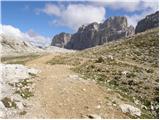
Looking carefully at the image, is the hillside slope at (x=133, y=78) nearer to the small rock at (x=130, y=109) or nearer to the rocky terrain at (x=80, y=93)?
the rocky terrain at (x=80, y=93)

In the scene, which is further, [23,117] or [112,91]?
[112,91]

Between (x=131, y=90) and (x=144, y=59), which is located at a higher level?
(x=144, y=59)

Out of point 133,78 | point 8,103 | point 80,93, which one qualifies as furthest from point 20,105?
point 133,78

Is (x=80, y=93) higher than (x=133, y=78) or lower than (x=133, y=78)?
lower

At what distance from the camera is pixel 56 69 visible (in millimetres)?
33281

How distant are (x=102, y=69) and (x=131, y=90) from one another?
6821mm

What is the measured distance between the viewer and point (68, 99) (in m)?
23.1

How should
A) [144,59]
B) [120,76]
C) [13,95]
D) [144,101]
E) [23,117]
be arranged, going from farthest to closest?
1. [144,59]
2. [120,76]
3. [144,101]
4. [13,95]
5. [23,117]

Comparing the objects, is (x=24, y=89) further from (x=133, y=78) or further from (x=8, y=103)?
(x=133, y=78)

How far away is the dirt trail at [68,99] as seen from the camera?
69.6 feet

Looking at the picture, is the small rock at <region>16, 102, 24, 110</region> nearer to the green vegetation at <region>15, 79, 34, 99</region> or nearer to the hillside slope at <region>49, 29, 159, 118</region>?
the green vegetation at <region>15, 79, 34, 99</region>

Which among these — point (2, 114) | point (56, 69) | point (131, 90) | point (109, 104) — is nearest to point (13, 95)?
point (2, 114)

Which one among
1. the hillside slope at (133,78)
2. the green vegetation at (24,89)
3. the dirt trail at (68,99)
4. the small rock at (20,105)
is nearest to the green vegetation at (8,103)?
the small rock at (20,105)

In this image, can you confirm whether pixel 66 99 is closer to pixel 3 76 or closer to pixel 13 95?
pixel 13 95
